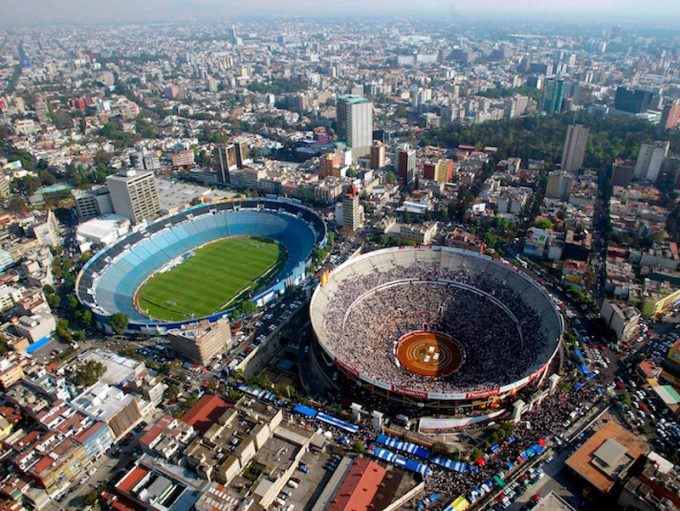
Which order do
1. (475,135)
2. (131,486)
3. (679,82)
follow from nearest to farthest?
1. (131,486)
2. (475,135)
3. (679,82)

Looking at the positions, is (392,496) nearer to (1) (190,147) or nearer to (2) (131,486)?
(2) (131,486)

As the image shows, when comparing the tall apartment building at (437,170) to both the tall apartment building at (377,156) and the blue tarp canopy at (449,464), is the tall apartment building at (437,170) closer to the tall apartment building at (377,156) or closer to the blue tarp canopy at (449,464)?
the tall apartment building at (377,156)

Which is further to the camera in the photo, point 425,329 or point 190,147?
point 190,147

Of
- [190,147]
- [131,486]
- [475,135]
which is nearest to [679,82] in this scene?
[475,135]

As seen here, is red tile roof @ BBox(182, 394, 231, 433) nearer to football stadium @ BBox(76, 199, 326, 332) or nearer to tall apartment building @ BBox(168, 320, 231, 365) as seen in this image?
tall apartment building @ BBox(168, 320, 231, 365)

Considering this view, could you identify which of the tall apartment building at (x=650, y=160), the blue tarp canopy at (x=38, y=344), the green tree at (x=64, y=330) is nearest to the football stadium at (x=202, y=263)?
the green tree at (x=64, y=330)

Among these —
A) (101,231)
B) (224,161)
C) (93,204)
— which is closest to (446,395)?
(101,231)
